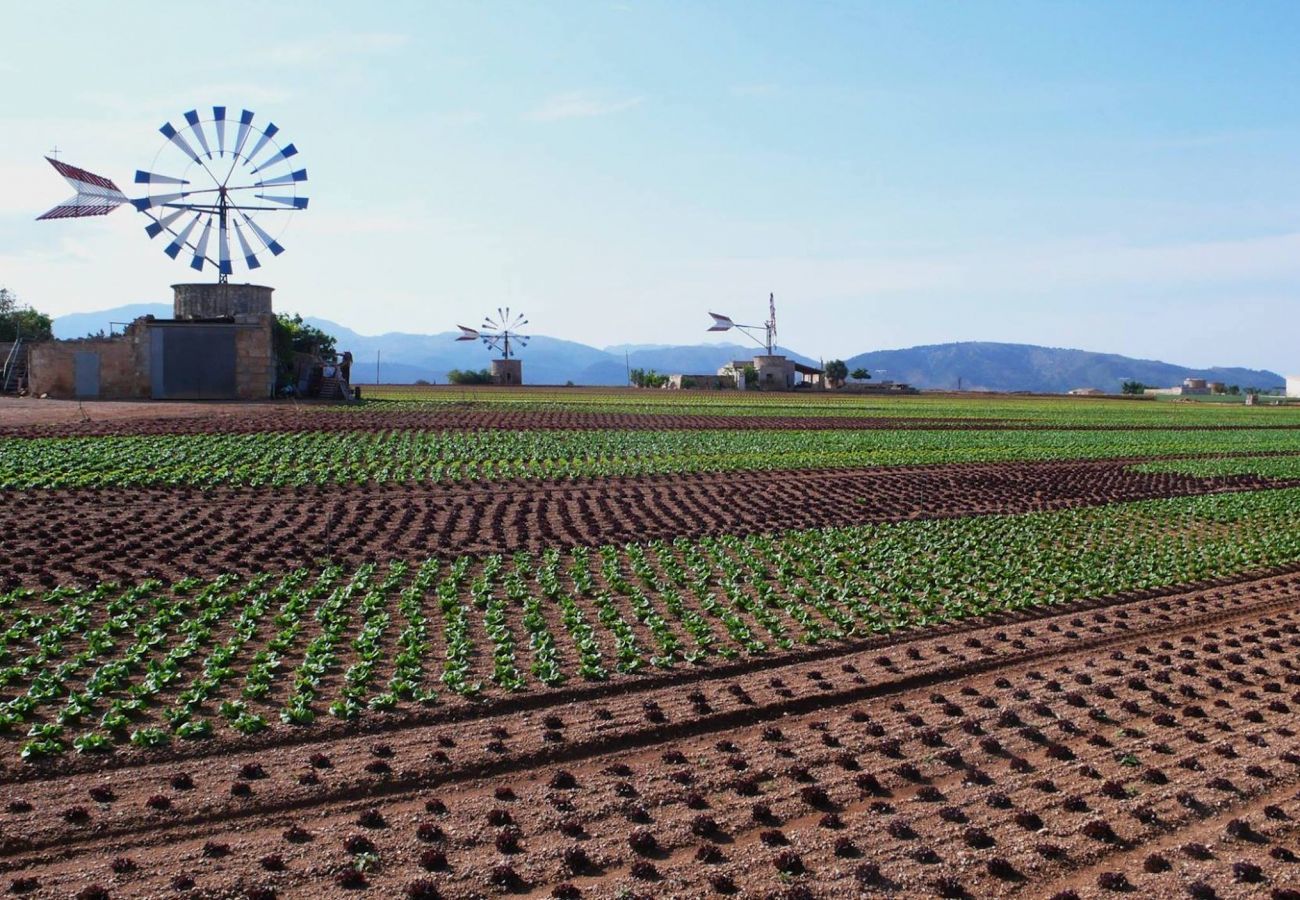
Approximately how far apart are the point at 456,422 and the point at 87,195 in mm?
24722

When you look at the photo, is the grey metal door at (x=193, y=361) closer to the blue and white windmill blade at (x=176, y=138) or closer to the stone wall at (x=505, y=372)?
the blue and white windmill blade at (x=176, y=138)

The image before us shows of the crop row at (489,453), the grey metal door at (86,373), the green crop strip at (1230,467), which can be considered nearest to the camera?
the crop row at (489,453)

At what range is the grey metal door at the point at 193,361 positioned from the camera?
188 ft

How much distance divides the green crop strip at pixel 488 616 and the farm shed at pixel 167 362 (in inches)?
1664

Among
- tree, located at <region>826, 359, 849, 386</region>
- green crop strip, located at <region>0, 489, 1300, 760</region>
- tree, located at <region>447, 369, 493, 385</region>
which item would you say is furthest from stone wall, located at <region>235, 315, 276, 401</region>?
tree, located at <region>826, 359, 849, 386</region>

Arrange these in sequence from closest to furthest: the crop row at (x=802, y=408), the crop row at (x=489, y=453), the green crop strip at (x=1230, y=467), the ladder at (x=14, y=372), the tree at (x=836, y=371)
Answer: the crop row at (x=489, y=453) < the green crop strip at (x=1230, y=467) < the ladder at (x=14, y=372) < the crop row at (x=802, y=408) < the tree at (x=836, y=371)

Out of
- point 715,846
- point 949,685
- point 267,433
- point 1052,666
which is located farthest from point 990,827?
point 267,433

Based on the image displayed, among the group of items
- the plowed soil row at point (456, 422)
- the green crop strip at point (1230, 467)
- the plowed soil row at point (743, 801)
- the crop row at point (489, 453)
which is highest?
the plowed soil row at point (456, 422)

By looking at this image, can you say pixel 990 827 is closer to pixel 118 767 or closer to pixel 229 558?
pixel 118 767

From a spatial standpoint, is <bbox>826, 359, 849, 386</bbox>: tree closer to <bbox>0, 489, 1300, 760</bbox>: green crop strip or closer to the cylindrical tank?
the cylindrical tank

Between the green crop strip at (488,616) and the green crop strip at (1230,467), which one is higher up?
the green crop strip at (1230,467)

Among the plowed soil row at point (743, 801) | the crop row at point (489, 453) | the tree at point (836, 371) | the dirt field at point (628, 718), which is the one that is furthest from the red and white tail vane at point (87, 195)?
the tree at point (836, 371)

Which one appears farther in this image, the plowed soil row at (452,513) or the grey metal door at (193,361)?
the grey metal door at (193,361)

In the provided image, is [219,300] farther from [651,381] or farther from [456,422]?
[651,381]
